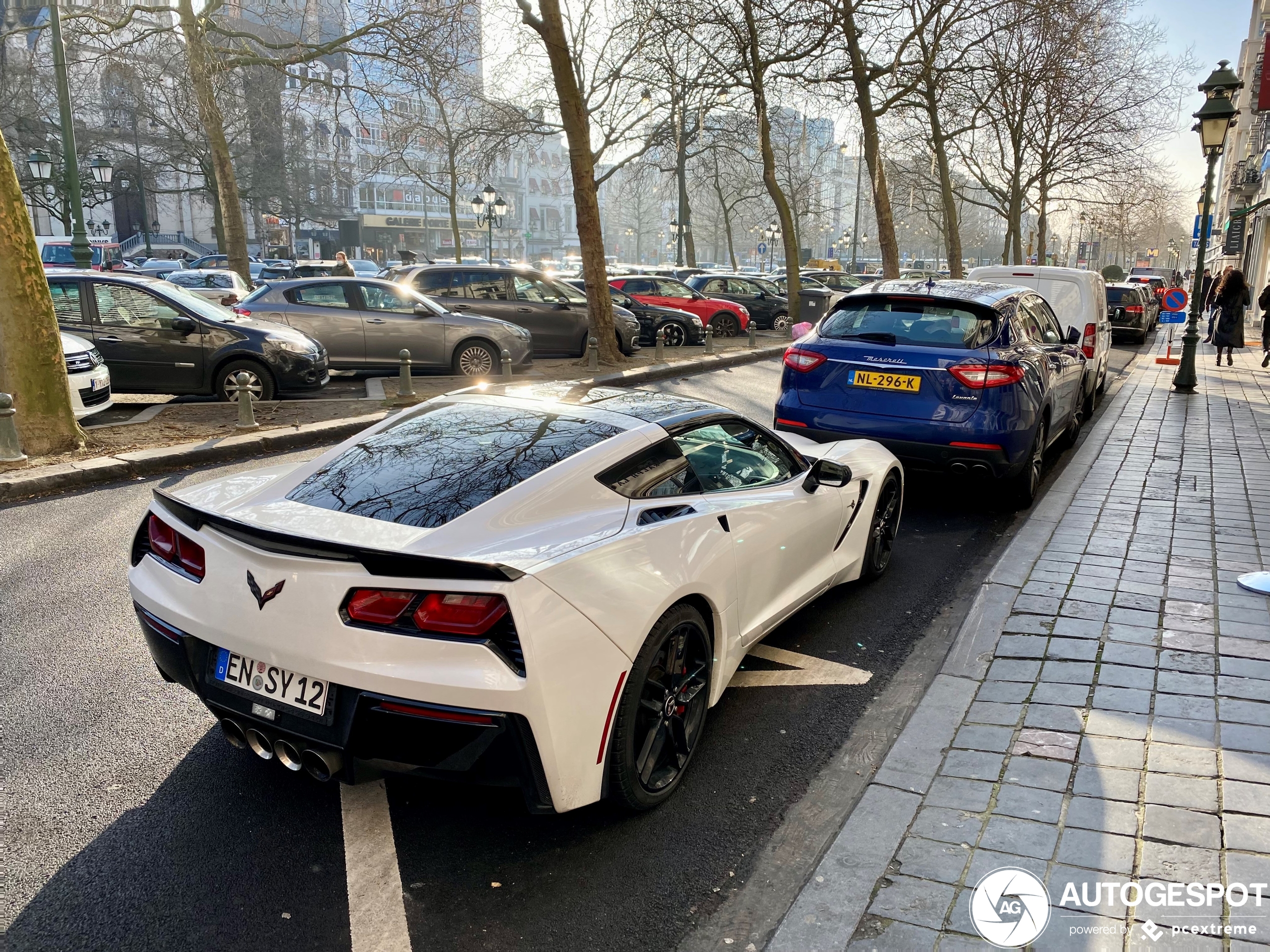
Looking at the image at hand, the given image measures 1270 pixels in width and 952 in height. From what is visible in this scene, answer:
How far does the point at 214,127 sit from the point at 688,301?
1128 centimetres

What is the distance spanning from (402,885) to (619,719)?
81 centimetres

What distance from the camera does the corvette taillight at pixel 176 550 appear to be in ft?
10.0

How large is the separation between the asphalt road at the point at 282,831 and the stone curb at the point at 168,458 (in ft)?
10.0

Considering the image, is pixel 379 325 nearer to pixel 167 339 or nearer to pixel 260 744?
pixel 167 339

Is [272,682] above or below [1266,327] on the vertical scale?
below

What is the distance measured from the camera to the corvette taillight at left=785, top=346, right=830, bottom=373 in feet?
24.0

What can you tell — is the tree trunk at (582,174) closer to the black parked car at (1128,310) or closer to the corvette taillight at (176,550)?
the corvette taillight at (176,550)

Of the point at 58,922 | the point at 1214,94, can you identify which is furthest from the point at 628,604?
the point at 1214,94

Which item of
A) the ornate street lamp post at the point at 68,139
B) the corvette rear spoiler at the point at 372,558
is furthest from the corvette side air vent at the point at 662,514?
the ornate street lamp post at the point at 68,139

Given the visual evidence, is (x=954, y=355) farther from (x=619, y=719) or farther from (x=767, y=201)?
(x=767, y=201)

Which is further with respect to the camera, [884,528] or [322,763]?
[884,528]

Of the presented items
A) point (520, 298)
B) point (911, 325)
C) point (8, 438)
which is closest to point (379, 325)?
point (520, 298)

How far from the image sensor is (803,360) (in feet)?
Result: 24.2

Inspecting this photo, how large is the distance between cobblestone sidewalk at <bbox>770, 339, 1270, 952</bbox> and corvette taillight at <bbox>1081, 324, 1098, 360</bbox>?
200 inches
